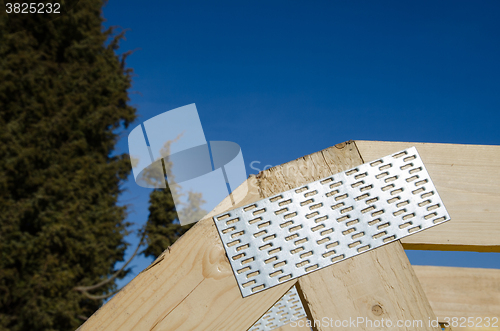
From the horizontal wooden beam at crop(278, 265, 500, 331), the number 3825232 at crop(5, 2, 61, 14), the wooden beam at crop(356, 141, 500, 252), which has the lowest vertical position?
the horizontal wooden beam at crop(278, 265, 500, 331)

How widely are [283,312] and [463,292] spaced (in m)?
0.89

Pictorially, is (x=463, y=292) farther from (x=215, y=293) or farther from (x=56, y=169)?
(x=56, y=169)

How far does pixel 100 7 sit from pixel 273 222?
8026 mm

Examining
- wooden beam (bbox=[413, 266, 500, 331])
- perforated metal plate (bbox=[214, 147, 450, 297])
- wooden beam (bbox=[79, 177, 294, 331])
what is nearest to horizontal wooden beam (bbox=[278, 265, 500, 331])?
wooden beam (bbox=[413, 266, 500, 331])

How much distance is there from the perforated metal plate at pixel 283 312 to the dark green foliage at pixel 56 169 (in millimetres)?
3628

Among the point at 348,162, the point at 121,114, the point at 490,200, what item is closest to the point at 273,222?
the point at 348,162

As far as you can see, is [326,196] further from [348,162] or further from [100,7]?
[100,7]

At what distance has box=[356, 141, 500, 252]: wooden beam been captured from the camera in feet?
2.10

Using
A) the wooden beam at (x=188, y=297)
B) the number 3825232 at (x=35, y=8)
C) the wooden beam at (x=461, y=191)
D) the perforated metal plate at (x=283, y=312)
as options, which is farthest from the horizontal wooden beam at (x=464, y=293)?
the number 3825232 at (x=35, y=8)

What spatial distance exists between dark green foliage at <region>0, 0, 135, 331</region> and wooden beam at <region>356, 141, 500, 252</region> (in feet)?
14.9

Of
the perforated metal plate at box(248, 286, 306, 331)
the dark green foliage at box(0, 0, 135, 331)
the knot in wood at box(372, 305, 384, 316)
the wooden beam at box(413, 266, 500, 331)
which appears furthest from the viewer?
the dark green foliage at box(0, 0, 135, 331)

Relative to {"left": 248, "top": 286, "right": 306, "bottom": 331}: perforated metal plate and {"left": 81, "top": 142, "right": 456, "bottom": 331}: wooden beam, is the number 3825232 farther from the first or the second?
{"left": 81, "top": 142, "right": 456, "bottom": 331}: wooden beam

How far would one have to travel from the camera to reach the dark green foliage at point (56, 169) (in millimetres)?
4055

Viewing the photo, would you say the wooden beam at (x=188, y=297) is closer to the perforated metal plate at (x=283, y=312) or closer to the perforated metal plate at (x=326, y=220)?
the perforated metal plate at (x=326, y=220)
